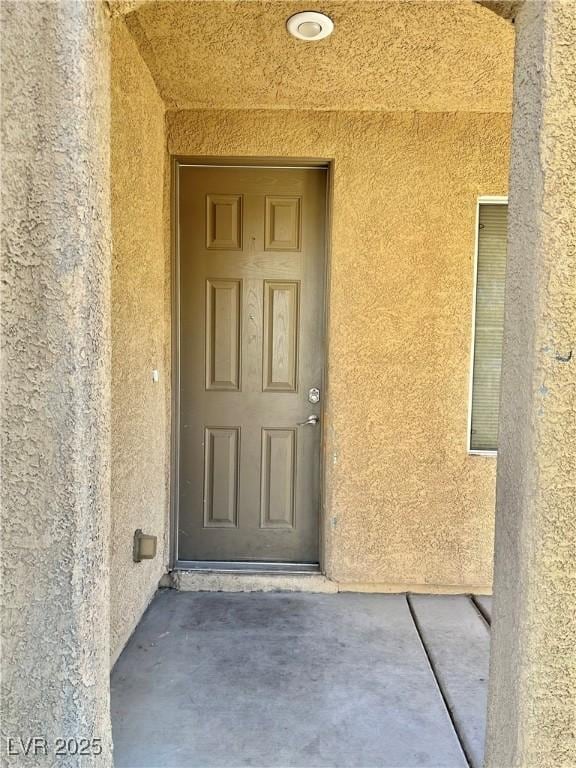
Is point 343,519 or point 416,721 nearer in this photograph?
point 416,721

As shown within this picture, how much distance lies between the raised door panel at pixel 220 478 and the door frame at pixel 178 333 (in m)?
0.20

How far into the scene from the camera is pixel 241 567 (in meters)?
3.45

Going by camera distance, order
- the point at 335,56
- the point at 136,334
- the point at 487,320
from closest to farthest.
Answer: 1. the point at 335,56
2. the point at 136,334
3. the point at 487,320

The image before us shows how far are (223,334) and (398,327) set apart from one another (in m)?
1.16

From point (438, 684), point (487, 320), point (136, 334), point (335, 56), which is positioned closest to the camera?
point (438, 684)

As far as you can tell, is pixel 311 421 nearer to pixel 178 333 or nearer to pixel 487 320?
pixel 178 333

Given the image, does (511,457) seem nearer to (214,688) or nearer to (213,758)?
(213,758)

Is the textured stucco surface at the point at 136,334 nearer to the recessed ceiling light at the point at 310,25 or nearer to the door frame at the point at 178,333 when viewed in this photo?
the door frame at the point at 178,333

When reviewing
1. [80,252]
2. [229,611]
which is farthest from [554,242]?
[229,611]

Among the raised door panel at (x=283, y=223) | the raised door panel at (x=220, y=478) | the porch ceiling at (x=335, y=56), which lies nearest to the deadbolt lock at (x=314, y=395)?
the raised door panel at (x=220, y=478)

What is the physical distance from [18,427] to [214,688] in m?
1.70

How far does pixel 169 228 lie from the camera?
330 centimetres

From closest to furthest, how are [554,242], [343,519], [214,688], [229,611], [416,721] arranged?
[554,242]
[416,721]
[214,688]
[229,611]
[343,519]

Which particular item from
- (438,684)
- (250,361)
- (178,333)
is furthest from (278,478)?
(438,684)
